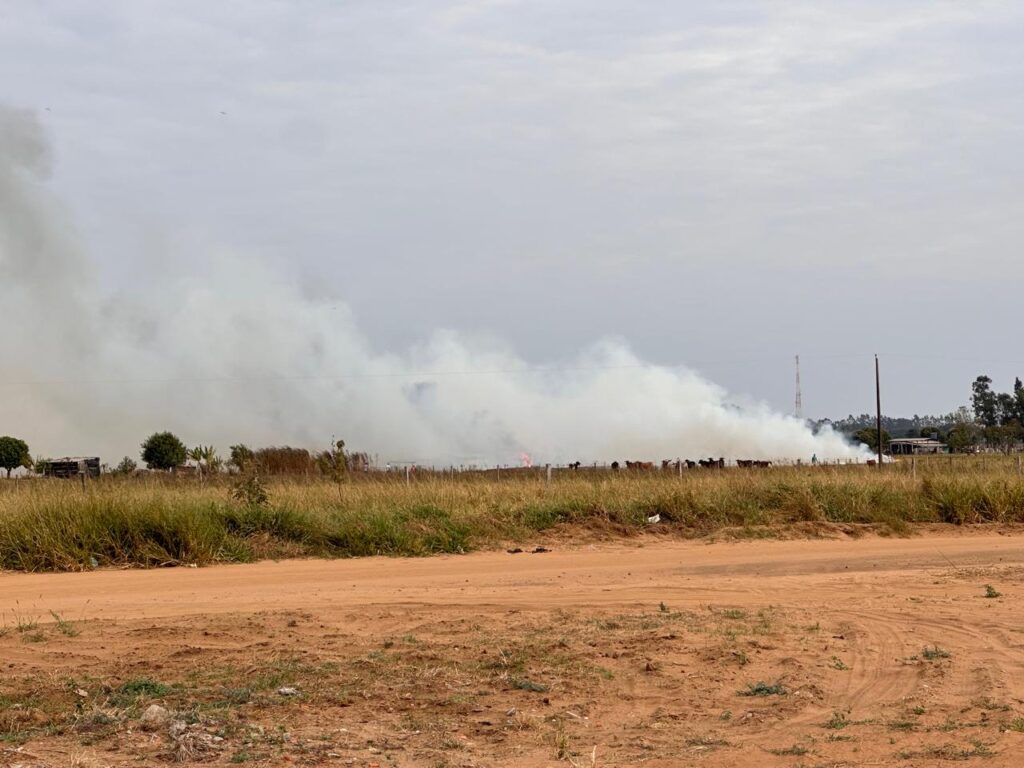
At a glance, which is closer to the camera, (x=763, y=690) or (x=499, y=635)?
(x=763, y=690)

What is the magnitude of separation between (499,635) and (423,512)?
9.05 metres

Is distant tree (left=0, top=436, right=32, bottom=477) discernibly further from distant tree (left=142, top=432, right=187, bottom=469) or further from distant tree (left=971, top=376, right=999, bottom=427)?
distant tree (left=971, top=376, right=999, bottom=427)

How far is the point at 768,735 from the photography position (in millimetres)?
7426

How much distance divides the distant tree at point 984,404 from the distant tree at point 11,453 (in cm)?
8927

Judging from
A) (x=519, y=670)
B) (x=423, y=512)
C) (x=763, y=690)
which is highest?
(x=423, y=512)

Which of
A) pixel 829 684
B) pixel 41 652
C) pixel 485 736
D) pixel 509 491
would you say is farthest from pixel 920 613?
pixel 509 491

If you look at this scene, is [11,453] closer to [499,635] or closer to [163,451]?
[163,451]

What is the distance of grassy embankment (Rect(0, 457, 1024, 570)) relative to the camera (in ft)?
54.6

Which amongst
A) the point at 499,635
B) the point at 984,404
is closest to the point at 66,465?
the point at 499,635

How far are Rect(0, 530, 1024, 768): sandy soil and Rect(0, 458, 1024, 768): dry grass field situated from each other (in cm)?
3

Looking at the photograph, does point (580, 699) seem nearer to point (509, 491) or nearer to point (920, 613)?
point (920, 613)

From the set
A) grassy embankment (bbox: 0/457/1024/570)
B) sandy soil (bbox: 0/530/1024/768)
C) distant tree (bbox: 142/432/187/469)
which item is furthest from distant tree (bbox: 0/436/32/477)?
sandy soil (bbox: 0/530/1024/768)

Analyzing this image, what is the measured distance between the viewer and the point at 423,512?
19.4 m

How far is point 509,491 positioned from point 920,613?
37.9ft
